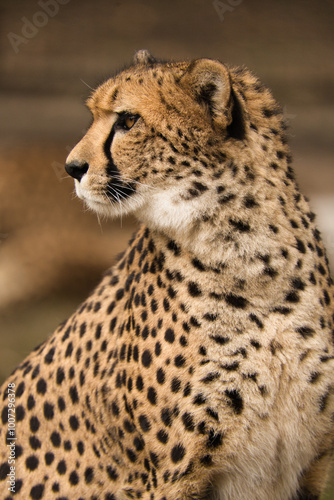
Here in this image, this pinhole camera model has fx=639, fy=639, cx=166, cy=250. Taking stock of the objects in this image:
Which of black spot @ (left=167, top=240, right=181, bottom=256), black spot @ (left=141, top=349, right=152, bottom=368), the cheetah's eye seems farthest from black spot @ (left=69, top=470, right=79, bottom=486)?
the cheetah's eye

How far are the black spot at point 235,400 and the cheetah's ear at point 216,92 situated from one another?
582mm

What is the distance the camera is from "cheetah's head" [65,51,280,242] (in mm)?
1452

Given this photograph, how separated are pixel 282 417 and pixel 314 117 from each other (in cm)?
237

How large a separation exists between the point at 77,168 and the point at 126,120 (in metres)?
0.17

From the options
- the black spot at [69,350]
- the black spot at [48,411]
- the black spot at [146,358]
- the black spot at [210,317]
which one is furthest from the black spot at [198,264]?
the black spot at [48,411]

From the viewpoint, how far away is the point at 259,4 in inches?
127

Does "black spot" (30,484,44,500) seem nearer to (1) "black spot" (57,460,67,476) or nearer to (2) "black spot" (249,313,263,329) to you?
(1) "black spot" (57,460,67,476)

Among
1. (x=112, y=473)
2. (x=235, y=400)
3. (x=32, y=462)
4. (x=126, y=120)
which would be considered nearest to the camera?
(x=235, y=400)

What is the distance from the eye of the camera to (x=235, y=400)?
1.43 meters

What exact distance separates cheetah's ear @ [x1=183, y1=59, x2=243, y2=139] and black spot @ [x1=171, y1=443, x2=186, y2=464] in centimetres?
72

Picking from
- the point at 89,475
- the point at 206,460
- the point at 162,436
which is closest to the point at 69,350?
the point at 89,475

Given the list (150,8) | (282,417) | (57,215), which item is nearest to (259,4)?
(150,8)

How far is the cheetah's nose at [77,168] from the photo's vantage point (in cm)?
150

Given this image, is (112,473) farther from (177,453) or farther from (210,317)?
(210,317)
